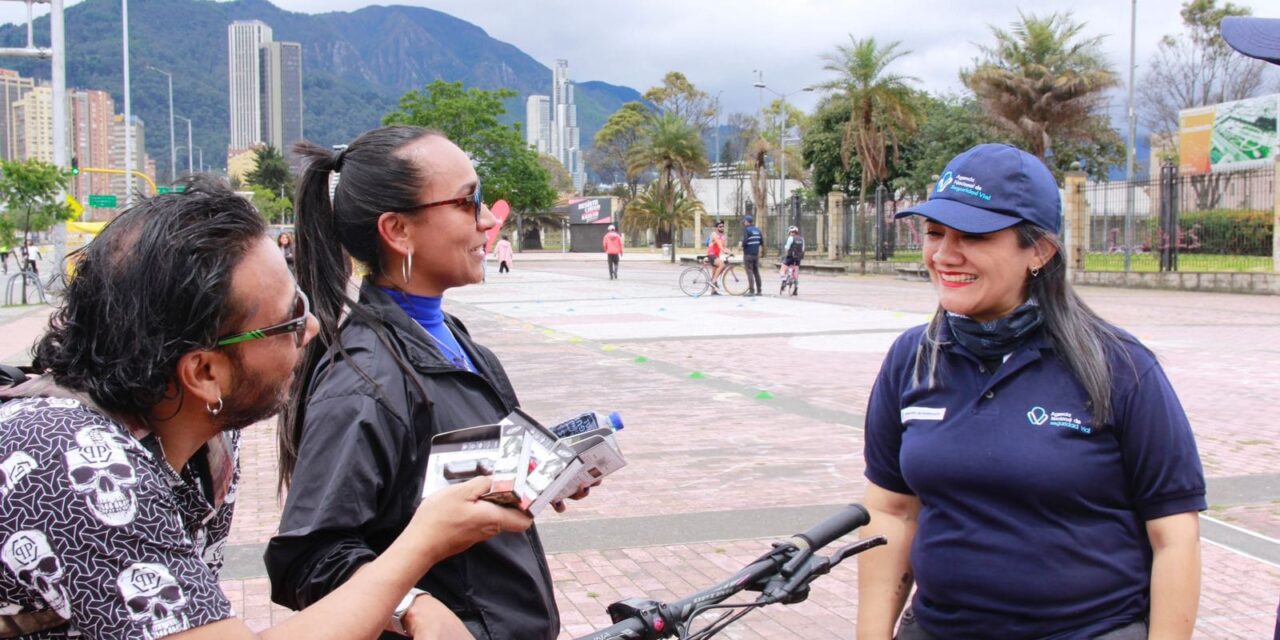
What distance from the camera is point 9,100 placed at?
3051 inches

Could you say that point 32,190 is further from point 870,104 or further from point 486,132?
point 486,132

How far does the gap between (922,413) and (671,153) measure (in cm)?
5853

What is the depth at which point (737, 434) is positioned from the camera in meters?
8.59

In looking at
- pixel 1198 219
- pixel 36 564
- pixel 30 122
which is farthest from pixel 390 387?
pixel 30 122

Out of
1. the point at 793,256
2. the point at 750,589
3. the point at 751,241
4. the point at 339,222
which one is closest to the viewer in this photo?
the point at 750,589

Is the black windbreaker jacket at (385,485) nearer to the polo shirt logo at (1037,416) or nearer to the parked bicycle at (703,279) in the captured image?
the polo shirt logo at (1037,416)

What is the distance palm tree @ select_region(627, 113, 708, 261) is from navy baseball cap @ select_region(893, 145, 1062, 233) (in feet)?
190

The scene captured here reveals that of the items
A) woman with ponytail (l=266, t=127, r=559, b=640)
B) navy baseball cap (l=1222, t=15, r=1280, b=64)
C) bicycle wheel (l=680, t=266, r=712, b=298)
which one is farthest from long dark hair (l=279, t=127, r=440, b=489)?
bicycle wheel (l=680, t=266, r=712, b=298)

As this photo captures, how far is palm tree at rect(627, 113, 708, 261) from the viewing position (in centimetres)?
5975

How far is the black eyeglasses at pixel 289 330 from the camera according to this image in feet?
5.49

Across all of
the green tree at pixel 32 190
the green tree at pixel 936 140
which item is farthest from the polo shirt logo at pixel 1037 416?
the green tree at pixel 936 140

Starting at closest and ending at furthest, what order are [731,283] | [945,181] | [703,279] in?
1. [945,181]
2. [703,279]
3. [731,283]

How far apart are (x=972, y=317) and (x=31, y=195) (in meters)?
30.5

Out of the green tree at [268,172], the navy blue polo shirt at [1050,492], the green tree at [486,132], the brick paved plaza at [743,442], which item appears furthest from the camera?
the green tree at [268,172]
